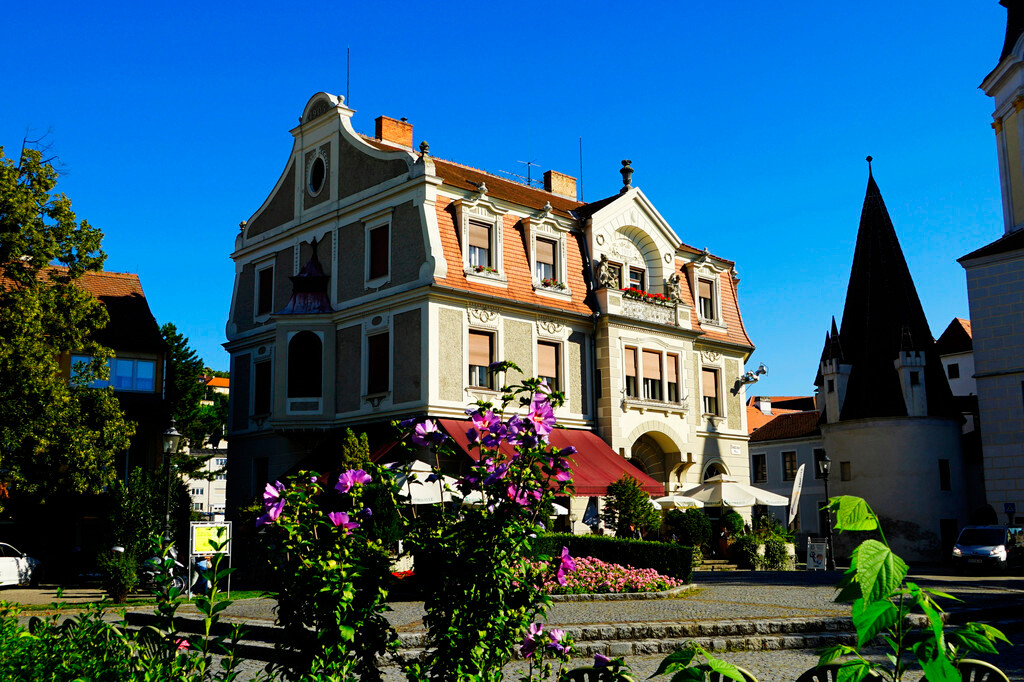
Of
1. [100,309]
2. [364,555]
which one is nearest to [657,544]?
[364,555]

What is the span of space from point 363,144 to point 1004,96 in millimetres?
25550

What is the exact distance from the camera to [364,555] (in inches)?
217

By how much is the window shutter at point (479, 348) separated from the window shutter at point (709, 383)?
970 cm

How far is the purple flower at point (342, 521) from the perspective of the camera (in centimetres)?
549

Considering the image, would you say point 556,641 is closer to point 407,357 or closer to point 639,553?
point 639,553

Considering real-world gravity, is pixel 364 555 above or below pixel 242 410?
below

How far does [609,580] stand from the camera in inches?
748

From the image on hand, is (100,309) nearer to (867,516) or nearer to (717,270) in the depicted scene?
(717,270)

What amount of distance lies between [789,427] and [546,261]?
105 ft

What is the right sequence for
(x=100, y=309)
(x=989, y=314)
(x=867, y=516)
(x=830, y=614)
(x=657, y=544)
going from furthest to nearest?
(x=989, y=314), (x=100, y=309), (x=657, y=544), (x=830, y=614), (x=867, y=516)

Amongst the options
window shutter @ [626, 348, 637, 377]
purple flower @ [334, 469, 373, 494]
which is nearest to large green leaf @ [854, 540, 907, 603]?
purple flower @ [334, 469, 373, 494]

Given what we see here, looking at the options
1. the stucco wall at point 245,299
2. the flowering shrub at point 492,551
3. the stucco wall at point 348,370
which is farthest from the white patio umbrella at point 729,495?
the flowering shrub at point 492,551

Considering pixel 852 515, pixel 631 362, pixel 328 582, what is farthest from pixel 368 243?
pixel 852 515

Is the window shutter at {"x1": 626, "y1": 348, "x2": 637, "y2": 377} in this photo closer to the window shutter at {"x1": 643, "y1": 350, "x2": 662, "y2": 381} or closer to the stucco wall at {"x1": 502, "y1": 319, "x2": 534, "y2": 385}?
the window shutter at {"x1": 643, "y1": 350, "x2": 662, "y2": 381}
